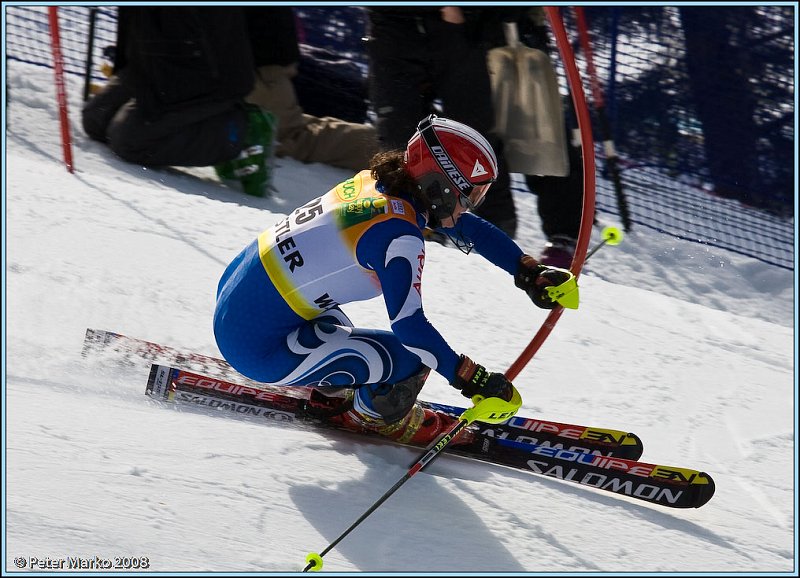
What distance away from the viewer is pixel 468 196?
3395 mm

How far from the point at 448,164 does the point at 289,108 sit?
3.93 metres

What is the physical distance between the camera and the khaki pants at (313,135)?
6973 mm

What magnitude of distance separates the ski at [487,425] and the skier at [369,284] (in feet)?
1.21

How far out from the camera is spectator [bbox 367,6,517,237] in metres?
5.60

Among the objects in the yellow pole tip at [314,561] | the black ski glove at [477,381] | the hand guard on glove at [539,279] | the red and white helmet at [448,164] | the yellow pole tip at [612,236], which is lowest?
the yellow pole tip at [314,561]

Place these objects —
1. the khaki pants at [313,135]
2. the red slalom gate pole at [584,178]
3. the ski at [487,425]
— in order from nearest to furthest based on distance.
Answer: the ski at [487,425], the red slalom gate pole at [584,178], the khaki pants at [313,135]

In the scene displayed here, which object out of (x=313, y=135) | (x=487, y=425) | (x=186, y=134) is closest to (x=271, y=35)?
(x=313, y=135)

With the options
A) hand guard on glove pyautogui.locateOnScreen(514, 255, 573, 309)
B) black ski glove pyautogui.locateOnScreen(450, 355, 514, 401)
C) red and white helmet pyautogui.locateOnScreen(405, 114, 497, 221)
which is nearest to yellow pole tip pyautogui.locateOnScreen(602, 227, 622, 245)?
hand guard on glove pyautogui.locateOnScreen(514, 255, 573, 309)

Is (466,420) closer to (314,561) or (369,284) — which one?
(369,284)

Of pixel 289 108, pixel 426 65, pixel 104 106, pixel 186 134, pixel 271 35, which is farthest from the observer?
pixel 289 108

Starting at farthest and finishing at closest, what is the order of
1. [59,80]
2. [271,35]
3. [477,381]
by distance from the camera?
[271,35] < [59,80] < [477,381]

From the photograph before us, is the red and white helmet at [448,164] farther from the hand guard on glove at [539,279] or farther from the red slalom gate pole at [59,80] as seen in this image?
the red slalom gate pole at [59,80]

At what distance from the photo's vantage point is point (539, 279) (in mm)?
3805

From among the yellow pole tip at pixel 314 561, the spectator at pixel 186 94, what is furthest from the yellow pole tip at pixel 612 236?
the spectator at pixel 186 94
